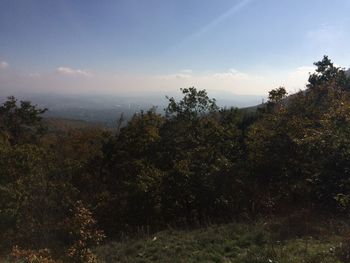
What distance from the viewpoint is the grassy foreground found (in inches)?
356

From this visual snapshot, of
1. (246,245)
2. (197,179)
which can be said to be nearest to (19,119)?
(197,179)

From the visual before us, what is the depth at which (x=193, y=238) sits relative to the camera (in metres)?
12.4

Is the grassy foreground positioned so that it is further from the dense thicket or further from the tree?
the tree

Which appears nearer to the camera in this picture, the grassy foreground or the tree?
the grassy foreground

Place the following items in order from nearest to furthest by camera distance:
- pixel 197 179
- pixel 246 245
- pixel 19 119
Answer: pixel 246 245 < pixel 197 179 < pixel 19 119

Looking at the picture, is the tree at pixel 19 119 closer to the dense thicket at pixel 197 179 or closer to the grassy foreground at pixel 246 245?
the dense thicket at pixel 197 179

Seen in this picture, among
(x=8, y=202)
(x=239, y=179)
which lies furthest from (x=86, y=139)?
(x=239, y=179)

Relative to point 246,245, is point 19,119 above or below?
above

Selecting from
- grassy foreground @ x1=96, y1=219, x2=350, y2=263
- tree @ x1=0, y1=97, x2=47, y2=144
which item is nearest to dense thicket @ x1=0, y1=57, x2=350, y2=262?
grassy foreground @ x1=96, y1=219, x2=350, y2=263

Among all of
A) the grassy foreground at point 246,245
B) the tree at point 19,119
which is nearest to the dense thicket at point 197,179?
the grassy foreground at point 246,245

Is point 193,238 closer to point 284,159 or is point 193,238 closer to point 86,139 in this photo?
point 284,159

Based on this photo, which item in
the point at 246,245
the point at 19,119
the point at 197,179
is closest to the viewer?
the point at 246,245

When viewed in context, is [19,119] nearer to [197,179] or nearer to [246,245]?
[197,179]

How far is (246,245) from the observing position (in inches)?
430
